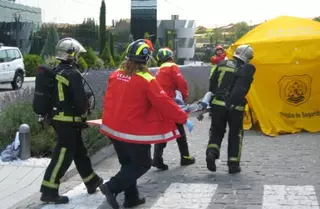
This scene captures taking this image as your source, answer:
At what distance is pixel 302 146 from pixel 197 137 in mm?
2303

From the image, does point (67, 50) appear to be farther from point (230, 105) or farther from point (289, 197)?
point (289, 197)

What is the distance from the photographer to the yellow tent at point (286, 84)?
11.4 metres

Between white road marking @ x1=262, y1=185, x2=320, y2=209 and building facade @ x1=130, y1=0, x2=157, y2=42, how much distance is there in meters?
41.6

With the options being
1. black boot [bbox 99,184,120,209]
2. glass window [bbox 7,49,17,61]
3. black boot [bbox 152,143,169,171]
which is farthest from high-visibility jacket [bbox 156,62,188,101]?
glass window [bbox 7,49,17,61]

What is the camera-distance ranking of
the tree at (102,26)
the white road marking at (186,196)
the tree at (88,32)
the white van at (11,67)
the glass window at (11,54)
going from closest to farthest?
the white road marking at (186,196) → the white van at (11,67) → the glass window at (11,54) → the tree at (102,26) → the tree at (88,32)

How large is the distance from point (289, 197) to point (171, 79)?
2.83 meters

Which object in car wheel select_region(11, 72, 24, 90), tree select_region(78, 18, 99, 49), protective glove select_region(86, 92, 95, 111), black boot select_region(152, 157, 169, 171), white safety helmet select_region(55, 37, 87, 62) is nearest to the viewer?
white safety helmet select_region(55, 37, 87, 62)

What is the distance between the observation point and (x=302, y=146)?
9.88 metres

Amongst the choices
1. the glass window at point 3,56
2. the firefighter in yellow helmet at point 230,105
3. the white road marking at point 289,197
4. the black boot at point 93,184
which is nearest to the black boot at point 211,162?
the firefighter in yellow helmet at point 230,105

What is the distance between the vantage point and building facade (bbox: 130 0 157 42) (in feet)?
157

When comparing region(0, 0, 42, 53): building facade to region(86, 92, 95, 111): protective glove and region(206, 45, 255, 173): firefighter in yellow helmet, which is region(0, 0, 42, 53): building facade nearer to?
region(206, 45, 255, 173): firefighter in yellow helmet

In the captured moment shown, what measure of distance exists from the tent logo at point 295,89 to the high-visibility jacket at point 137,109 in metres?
6.32

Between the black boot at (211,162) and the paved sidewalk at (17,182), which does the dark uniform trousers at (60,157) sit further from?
the black boot at (211,162)

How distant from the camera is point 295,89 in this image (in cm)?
1154
